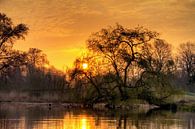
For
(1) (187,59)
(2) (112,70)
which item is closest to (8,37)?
(2) (112,70)

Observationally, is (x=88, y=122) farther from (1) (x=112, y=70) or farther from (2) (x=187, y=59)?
(2) (x=187, y=59)

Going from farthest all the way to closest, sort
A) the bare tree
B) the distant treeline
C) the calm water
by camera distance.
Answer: the bare tree
the distant treeline
the calm water

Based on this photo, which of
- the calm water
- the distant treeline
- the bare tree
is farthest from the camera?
the bare tree

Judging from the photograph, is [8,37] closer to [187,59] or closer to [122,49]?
[122,49]

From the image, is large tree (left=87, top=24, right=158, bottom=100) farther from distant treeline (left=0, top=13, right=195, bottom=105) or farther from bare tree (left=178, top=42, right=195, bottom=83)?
bare tree (left=178, top=42, right=195, bottom=83)

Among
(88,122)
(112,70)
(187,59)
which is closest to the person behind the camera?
(88,122)

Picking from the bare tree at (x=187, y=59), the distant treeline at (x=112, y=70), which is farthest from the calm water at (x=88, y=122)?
the bare tree at (x=187, y=59)

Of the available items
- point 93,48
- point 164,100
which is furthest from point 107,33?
point 164,100

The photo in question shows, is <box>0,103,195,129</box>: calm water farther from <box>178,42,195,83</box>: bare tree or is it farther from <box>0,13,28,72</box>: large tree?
<box>178,42,195,83</box>: bare tree

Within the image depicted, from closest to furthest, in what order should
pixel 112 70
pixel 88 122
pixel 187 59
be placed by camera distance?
pixel 88 122 → pixel 112 70 → pixel 187 59

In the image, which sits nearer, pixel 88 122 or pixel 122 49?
pixel 88 122

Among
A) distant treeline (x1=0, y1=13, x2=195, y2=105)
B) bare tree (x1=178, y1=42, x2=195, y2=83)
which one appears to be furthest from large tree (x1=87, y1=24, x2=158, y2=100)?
bare tree (x1=178, y1=42, x2=195, y2=83)

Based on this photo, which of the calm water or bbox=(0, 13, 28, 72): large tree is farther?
bbox=(0, 13, 28, 72): large tree

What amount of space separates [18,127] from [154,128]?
9014 mm
